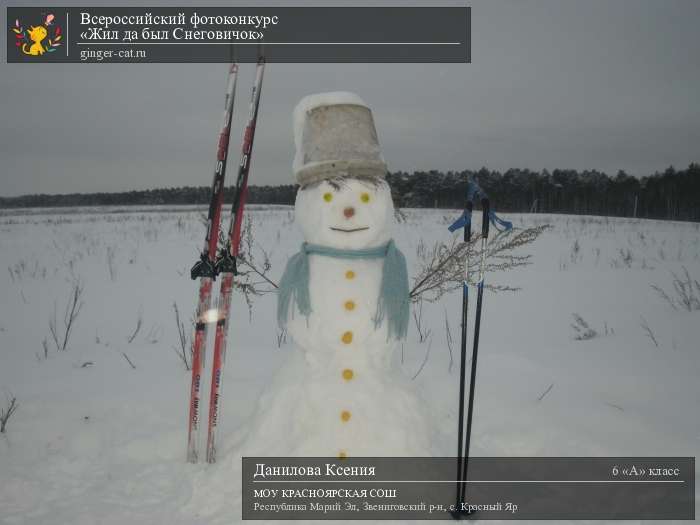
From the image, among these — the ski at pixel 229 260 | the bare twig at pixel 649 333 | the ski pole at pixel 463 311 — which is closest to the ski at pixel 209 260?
the ski at pixel 229 260

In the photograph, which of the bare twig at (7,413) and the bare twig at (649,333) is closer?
the bare twig at (7,413)

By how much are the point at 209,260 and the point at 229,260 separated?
0.29ft

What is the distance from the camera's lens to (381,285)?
2146 millimetres

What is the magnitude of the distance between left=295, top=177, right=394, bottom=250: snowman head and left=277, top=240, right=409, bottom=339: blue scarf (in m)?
0.04

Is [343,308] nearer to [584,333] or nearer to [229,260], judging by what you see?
[229,260]

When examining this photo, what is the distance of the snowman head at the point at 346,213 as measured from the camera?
209cm

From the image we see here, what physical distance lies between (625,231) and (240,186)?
1165 centimetres

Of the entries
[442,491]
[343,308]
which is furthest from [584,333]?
[343,308]

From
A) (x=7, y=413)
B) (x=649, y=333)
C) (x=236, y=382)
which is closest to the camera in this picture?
(x=7, y=413)

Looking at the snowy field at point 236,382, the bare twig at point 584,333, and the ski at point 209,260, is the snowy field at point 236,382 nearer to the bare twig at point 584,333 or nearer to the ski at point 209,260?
the bare twig at point 584,333

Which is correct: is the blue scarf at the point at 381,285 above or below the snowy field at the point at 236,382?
above

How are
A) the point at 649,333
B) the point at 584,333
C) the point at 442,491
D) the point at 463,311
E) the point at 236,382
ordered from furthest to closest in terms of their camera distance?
1. the point at 584,333
2. the point at 649,333
3. the point at 236,382
4. the point at 442,491
5. the point at 463,311

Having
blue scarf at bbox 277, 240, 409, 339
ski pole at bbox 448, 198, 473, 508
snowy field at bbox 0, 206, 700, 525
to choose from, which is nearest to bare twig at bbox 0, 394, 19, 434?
snowy field at bbox 0, 206, 700, 525

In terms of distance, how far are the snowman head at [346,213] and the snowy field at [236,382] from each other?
88 cm
